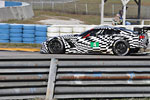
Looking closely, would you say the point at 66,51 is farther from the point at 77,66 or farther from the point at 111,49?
the point at 77,66

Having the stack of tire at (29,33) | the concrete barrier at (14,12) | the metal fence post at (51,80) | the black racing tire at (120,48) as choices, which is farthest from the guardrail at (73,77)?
the concrete barrier at (14,12)

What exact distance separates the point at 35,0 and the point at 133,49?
136ft

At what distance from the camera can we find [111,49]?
1263 cm

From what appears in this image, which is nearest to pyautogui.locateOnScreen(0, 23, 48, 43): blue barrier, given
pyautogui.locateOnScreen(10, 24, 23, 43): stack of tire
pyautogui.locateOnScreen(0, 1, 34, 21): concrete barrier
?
pyautogui.locateOnScreen(10, 24, 23, 43): stack of tire

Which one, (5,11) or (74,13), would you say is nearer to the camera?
(5,11)

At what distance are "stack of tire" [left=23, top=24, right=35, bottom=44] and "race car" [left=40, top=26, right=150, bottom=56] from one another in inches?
155

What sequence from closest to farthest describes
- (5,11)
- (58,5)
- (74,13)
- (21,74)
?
(21,74), (5,11), (74,13), (58,5)

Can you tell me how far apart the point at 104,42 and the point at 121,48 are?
0.72 m

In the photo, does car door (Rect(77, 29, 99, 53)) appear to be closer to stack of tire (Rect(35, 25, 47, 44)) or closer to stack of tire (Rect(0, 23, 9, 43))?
stack of tire (Rect(35, 25, 47, 44))

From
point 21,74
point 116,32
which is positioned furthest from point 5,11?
Result: point 21,74

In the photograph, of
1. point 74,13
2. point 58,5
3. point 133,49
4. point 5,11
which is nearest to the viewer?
point 133,49

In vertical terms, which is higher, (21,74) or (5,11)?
(5,11)

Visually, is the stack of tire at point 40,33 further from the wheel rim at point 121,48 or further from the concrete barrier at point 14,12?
the concrete barrier at point 14,12

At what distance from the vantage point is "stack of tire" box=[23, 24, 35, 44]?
1687 centimetres
